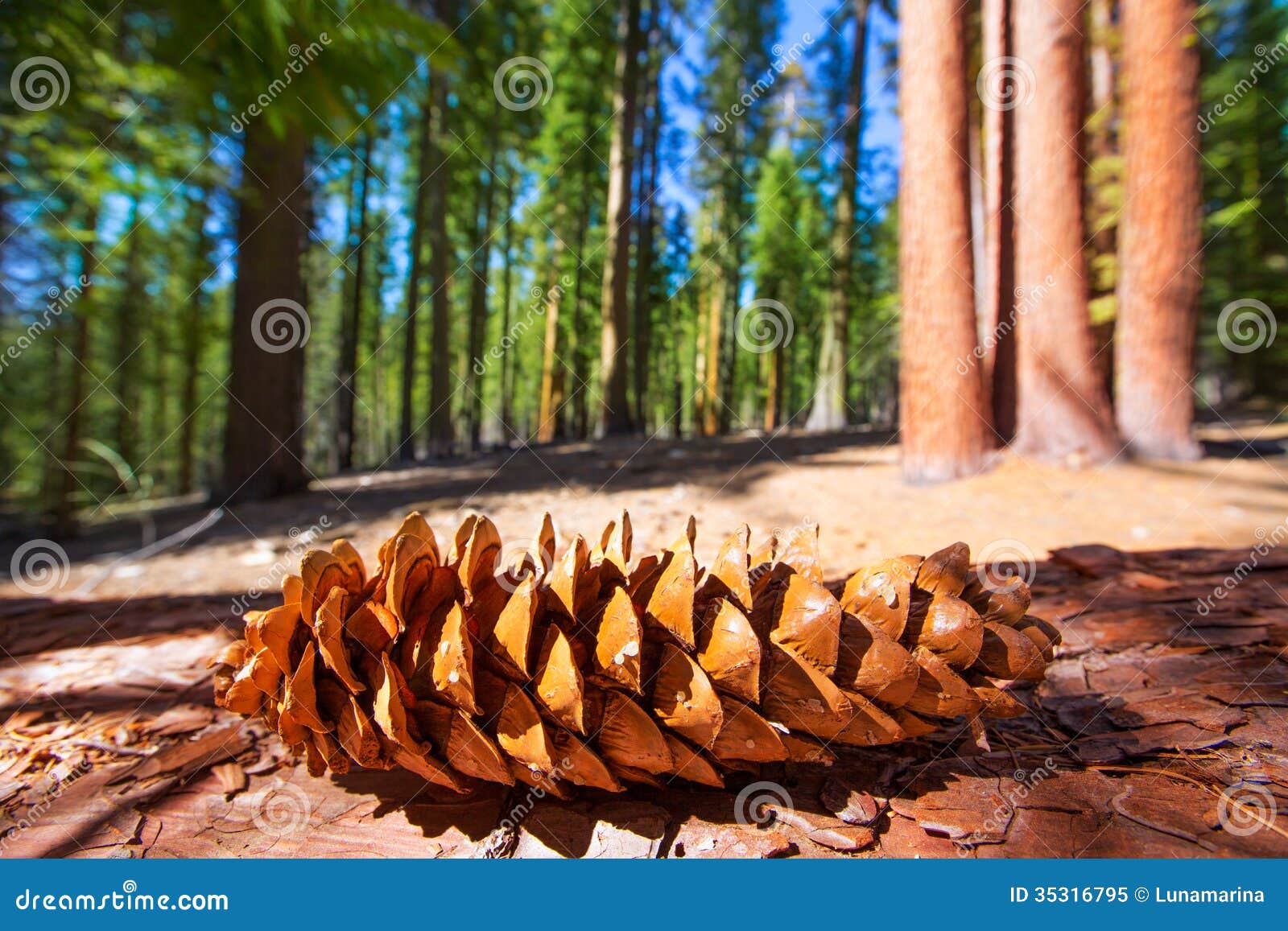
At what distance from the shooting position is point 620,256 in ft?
39.0

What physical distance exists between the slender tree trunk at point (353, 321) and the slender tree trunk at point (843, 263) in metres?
11.5

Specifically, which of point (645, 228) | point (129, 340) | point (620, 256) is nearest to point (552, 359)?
point (645, 228)

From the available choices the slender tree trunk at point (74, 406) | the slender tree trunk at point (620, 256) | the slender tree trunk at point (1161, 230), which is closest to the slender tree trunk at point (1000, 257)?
the slender tree trunk at point (1161, 230)

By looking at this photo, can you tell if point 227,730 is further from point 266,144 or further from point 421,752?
point 266,144

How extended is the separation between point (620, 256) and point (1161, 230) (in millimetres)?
8767

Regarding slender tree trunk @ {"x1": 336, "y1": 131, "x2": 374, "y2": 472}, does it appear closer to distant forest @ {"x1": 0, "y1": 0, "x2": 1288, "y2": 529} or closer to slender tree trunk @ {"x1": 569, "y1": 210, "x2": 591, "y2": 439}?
distant forest @ {"x1": 0, "y1": 0, "x2": 1288, "y2": 529}

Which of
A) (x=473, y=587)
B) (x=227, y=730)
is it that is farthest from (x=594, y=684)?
(x=227, y=730)

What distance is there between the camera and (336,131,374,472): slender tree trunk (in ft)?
51.9

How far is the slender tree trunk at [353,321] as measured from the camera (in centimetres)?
1581

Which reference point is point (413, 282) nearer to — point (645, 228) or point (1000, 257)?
point (645, 228)

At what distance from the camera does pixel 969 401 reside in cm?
402

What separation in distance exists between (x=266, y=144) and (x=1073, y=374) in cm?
736

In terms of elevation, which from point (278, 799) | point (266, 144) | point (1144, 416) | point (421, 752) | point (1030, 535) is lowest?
point (278, 799)

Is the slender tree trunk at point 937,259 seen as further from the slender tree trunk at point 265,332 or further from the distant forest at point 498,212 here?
the slender tree trunk at point 265,332
